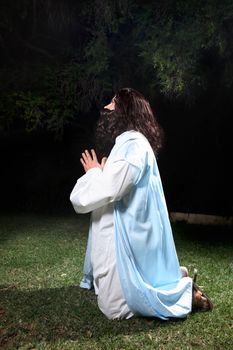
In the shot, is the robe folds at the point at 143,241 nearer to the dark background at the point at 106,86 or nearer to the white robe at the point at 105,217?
the white robe at the point at 105,217

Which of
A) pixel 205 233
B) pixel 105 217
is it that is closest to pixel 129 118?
pixel 105 217

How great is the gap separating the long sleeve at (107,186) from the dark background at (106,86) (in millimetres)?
3645

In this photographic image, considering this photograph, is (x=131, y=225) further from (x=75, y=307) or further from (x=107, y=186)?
(x=75, y=307)

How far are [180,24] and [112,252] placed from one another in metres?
4.46

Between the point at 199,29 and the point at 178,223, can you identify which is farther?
the point at 178,223

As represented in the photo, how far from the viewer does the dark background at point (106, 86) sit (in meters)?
6.95

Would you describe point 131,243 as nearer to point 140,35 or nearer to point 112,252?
point 112,252

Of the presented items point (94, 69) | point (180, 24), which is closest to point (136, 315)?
point (180, 24)

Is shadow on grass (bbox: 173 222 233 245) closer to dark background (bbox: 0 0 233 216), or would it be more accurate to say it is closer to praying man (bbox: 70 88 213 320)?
dark background (bbox: 0 0 233 216)

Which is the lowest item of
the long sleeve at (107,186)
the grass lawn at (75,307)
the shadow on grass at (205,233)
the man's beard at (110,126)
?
the shadow on grass at (205,233)

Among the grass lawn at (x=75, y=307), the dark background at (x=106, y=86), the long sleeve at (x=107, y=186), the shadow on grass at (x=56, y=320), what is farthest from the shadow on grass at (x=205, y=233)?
the long sleeve at (x=107, y=186)

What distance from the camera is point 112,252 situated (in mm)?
3576

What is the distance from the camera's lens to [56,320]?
11.9 ft

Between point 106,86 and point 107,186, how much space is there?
4966 mm
